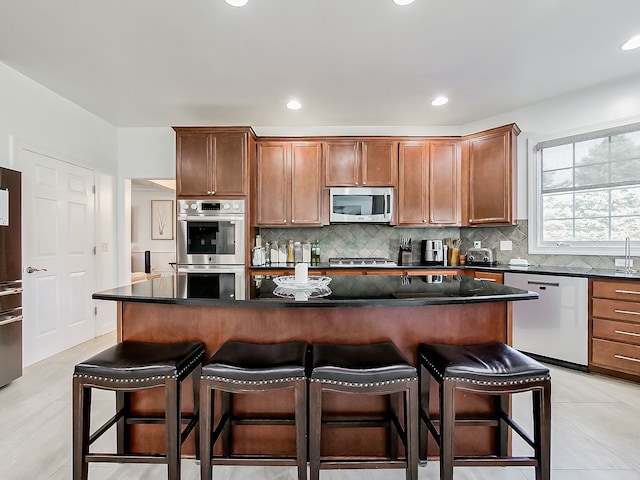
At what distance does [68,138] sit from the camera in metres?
3.56

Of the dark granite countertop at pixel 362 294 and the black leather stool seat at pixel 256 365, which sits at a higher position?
the dark granite countertop at pixel 362 294

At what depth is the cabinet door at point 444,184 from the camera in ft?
13.5

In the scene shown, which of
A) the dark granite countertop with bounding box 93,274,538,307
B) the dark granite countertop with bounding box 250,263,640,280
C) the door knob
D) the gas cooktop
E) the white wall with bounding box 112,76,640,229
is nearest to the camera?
the dark granite countertop with bounding box 93,274,538,307

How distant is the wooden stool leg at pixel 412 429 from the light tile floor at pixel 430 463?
38 cm

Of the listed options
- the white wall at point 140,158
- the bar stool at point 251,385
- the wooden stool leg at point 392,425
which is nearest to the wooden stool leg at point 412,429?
the wooden stool leg at point 392,425

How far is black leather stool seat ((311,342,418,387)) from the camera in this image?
1292mm

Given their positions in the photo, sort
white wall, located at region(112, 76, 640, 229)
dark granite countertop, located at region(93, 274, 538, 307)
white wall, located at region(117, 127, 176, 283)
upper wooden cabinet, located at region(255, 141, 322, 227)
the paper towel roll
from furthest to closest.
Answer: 1. white wall, located at region(117, 127, 176, 283)
2. upper wooden cabinet, located at region(255, 141, 322, 227)
3. white wall, located at region(112, 76, 640, 229)
4. the paper towel roll
5. dark granite countertop, located at region(93, 274, 538, 307)

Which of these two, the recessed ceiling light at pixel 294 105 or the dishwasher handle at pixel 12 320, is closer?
the dishwasher handle at pixel 12 320

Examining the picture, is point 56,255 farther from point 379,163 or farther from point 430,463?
point 430,463

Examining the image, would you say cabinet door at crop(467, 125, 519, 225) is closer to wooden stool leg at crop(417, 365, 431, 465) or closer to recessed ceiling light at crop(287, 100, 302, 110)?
recessed ceiling light at crop(287, 100, 302, 110)

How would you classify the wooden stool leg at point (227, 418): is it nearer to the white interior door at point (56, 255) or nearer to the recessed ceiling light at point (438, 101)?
the white interior door at point (56, 255)

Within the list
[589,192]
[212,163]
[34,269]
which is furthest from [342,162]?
[34,269]

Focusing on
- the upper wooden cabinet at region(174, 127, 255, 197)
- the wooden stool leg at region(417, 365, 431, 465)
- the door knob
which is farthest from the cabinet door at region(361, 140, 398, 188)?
the door knob

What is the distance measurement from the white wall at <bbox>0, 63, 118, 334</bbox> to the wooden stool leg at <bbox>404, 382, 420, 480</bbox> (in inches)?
146
